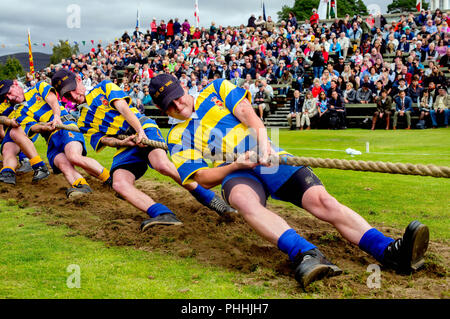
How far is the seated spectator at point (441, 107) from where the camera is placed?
46.9ft

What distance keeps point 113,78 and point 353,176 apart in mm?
20774

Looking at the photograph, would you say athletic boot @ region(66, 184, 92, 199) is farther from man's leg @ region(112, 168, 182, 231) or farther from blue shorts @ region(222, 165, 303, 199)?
blue shorts @ region(222, 165, 303, 199)

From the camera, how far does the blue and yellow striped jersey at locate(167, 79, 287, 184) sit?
3883 mm

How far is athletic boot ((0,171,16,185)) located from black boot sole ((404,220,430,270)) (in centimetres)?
690

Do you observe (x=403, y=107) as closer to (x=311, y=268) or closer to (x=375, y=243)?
(x=375, y=243)

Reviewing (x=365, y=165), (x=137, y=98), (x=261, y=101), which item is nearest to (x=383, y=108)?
(x=261, y=101)

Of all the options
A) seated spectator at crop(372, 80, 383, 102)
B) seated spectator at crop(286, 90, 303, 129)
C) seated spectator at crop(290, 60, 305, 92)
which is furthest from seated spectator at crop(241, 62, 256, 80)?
seated spectator at crop(372, 80, 383, 102)

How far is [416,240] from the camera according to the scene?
10.0 feet

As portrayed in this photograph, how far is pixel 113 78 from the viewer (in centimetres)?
2538

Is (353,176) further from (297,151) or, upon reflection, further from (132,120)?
(132,120)

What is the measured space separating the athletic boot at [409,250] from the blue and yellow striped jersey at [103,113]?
11.9 feet

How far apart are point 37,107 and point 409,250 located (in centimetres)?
664

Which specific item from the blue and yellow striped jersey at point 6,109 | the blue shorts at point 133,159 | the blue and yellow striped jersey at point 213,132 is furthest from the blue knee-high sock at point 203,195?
the blue and yellow striped jersey at point 6,109

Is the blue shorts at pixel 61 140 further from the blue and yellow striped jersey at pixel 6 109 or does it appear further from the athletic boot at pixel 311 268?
the athletic boot at pixel 311 268
